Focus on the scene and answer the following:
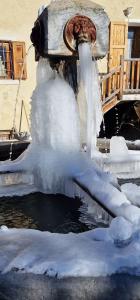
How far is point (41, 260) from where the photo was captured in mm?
1975

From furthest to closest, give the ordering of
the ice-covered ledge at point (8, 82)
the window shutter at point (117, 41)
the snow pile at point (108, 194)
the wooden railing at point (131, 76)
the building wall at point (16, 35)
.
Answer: the window shutter at point (117, 41) < the ice-covered ledge at point (8, 82) < the building wall at point (16, 35) < the wooden railing at point (131, 76) < the snow pile at point (108, 194)

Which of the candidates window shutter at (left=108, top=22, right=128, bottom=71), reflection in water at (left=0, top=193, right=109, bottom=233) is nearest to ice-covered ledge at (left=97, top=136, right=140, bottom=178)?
reflection in water at (left=0, top=193, right=109, bottom=233)

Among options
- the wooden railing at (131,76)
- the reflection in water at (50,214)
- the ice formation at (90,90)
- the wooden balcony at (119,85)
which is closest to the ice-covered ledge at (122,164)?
the ice formation at (90,90)

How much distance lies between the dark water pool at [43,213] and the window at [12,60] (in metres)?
6.74

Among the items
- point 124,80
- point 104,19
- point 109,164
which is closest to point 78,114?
point 109,164

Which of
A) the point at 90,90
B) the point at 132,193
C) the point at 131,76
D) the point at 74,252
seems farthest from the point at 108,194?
the point at 131,76

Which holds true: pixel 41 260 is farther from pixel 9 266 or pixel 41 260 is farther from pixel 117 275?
pixel 117 275

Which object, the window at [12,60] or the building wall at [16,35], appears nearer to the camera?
the building wall at [16,35]

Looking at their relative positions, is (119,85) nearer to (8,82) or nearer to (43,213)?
(8,82)

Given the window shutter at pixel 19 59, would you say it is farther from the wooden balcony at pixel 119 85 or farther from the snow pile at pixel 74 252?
the snow pile at pixel 74 252

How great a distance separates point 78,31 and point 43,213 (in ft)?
7.05

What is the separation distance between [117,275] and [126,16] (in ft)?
34.5

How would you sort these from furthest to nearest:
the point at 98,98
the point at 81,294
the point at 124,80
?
the point at 124,80 → the point at 98,98 → the point at 81,294

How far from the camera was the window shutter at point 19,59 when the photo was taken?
984 centimetres
